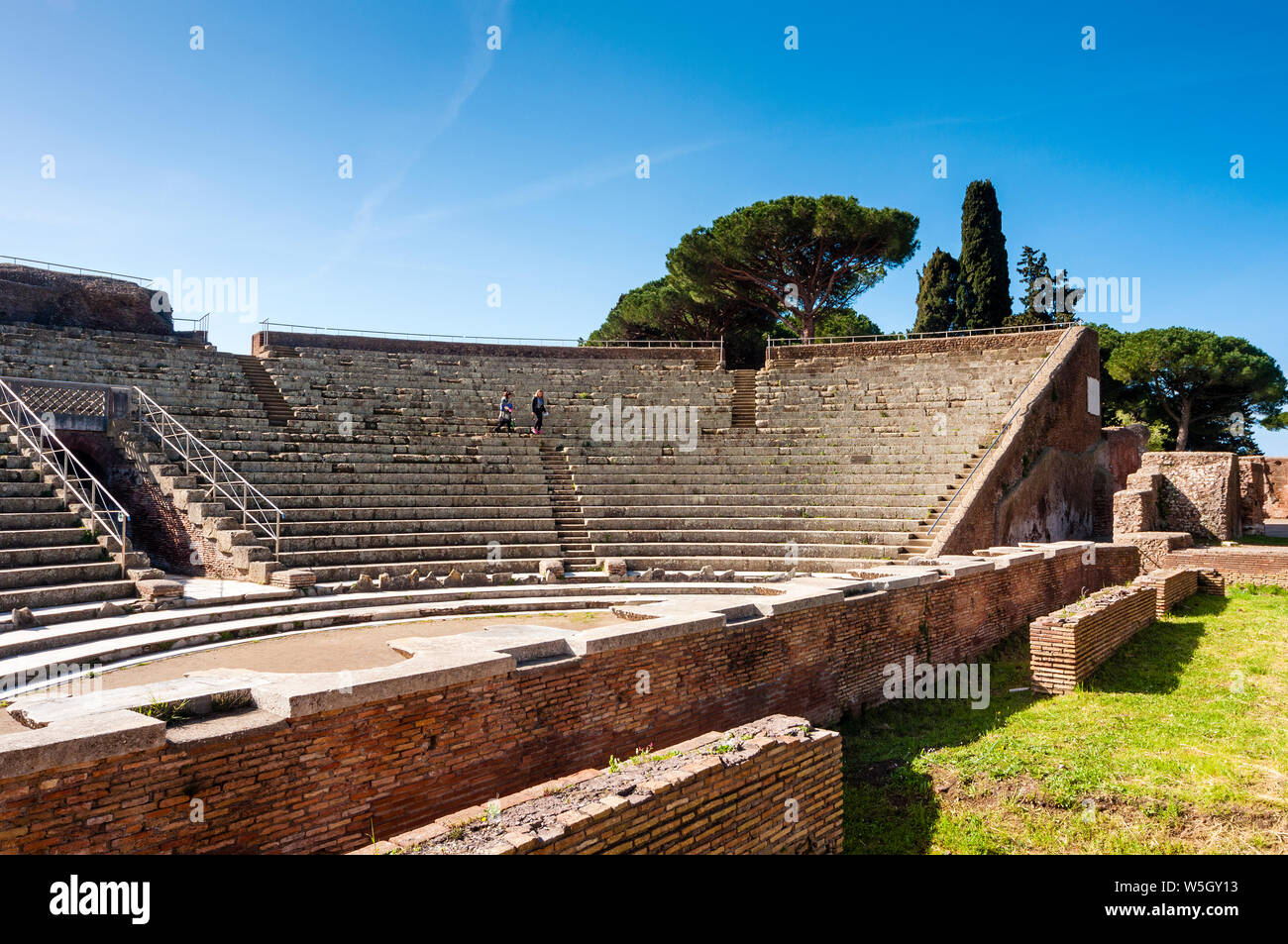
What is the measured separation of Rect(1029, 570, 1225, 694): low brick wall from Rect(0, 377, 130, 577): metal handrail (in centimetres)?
1154

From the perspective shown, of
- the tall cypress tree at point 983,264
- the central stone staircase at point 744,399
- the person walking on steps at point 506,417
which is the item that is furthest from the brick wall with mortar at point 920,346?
the tall cypress tree at point 983,264

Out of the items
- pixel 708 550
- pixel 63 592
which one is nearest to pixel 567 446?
pixel 708 550

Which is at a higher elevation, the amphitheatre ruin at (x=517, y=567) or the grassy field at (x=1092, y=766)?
the amphitheatre ruin at (x=517, y=567)

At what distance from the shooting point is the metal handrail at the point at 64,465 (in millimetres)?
10953

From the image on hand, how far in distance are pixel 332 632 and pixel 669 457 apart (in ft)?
32.3

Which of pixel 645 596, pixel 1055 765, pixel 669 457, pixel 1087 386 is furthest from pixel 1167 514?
pixel 1055 765

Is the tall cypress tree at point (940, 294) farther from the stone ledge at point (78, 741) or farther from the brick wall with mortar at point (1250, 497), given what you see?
the stone ledge at point (78, 741)

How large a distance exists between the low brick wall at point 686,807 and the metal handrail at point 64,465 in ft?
29.6

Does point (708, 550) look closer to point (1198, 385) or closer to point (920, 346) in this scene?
point (920, 346)

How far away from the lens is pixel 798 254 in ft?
101

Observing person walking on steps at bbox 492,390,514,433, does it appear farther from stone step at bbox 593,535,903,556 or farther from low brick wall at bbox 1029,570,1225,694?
low brick wall at bbox 1029,570,1225,694

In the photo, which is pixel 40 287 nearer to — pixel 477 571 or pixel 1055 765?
pixel 477 571

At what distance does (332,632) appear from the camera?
30.5 ft

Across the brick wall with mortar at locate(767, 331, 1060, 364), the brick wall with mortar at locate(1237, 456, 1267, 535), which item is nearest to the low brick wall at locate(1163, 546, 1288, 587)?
the brick wall with mortar at locate(767, 331, 1060, 364)
